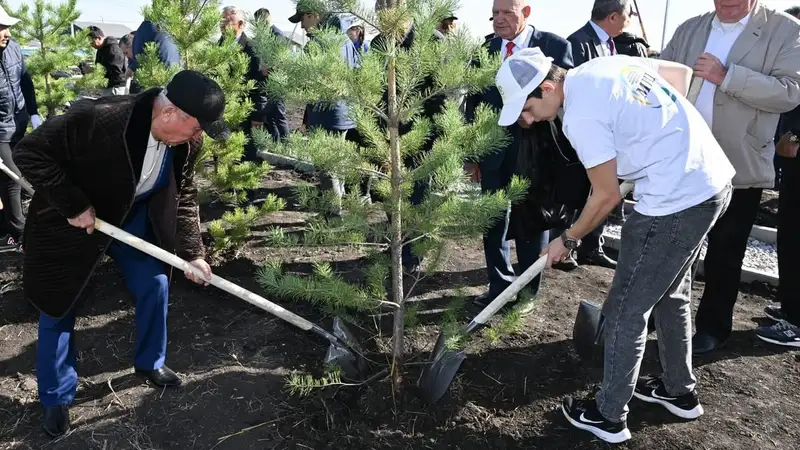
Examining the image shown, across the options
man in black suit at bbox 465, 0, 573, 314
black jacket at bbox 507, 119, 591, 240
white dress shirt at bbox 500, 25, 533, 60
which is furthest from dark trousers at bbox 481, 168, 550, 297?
white dress shirt at bbox 500, 25, 533, 60

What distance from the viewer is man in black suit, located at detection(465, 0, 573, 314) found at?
3.27m

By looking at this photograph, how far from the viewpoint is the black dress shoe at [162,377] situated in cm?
283

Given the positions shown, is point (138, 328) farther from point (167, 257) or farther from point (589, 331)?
point (589, 331)

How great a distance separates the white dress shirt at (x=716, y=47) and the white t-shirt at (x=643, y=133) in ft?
2.86

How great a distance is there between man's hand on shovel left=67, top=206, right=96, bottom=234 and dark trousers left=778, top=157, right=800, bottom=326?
3484mm

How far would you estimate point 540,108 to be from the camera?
2145mm

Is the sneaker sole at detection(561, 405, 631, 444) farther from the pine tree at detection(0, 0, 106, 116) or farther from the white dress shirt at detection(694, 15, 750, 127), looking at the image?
the pine tree at detection(0, 0, 106, 116)

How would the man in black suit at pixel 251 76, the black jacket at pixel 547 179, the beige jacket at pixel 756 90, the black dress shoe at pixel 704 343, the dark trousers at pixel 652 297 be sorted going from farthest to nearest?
the man in black suit at pixel 251 76, the black dress shoe at pixel 704 343, the black jacket at pixel 547 179, the beige jacket at pixel 756 90, the dark trousers at pixel 652 297

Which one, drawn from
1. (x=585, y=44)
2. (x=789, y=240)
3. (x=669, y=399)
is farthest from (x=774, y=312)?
(x=585, y=44)

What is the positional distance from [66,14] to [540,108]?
19.1ft

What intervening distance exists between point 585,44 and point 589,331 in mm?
1878

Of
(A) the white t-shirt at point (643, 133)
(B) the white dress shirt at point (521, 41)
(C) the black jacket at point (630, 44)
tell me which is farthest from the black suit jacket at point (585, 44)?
(A) the white t-shirt at point (643, 133)

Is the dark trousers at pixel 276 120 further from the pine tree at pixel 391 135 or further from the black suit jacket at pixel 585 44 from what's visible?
the pine tree at pixel 391 135

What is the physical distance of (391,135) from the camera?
97.0 inches
